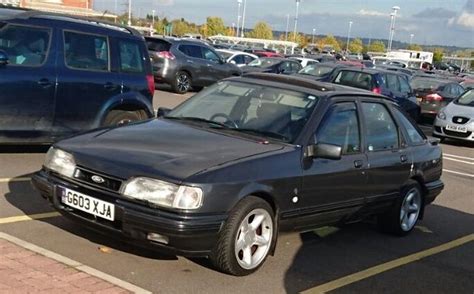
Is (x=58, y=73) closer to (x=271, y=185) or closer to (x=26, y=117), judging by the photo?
(x=26, y=117)

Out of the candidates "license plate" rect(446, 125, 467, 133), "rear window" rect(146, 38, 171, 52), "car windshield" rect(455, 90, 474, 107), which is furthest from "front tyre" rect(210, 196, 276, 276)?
"rear window" rect(146, 38, 171, 52)

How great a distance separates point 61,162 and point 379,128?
10.7 feet

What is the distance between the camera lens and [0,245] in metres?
4.86

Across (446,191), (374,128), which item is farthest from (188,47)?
(374,128)

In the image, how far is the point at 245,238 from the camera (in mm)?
4832

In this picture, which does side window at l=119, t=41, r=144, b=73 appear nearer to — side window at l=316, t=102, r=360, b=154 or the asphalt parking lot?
the asphalt parking lot

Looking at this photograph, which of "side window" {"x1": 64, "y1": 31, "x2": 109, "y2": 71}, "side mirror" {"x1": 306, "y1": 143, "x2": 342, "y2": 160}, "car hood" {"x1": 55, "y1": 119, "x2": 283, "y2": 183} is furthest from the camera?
"side window" {"x1": 64, "y1": 31, "x2": 109, "y2": 71}

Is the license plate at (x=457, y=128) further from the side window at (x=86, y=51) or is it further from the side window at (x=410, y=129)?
the side window at (x=86, y=51)

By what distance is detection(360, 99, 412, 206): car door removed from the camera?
6215mm

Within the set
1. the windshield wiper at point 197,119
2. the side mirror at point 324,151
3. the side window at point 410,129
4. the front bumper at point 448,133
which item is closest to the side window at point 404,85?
the front bumper at point 448,133

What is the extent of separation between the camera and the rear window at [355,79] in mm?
17531

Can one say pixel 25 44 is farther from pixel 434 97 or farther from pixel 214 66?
pixel 434 97

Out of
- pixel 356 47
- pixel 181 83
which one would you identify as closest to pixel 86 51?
pixel 181 83

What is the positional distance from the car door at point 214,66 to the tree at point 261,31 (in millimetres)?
104041
